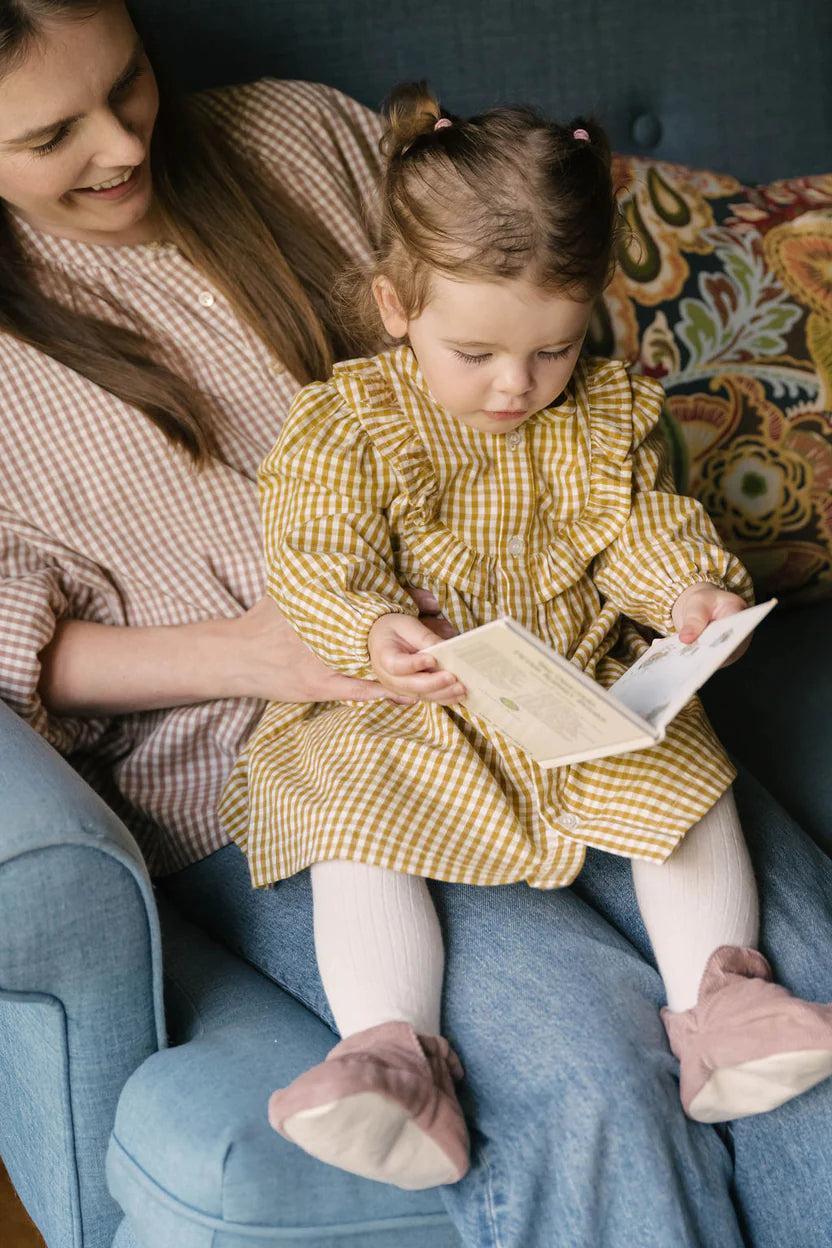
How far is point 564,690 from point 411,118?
0.59 m

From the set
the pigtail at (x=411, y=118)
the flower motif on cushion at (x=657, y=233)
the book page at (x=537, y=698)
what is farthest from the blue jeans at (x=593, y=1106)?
the flower motif on cushion at (x=657, y=233)

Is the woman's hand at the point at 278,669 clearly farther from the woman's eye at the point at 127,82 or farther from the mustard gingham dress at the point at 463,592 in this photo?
the woman's eye at the point at 127,82

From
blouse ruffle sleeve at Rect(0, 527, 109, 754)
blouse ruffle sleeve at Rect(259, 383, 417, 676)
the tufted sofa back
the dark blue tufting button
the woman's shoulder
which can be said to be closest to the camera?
blouse ruffle sleeve at Rect(259, 383, 417, 676)

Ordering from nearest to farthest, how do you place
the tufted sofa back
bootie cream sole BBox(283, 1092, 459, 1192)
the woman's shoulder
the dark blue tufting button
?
bootie cream sole BBox(283, 1092, 459, 1192), the woman's shoulder, the tufted sofa back, the dark blue tufting button

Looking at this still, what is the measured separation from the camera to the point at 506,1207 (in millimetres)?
943

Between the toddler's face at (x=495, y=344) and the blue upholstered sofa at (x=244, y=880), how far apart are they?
475mm

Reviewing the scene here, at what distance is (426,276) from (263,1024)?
0.66 metres

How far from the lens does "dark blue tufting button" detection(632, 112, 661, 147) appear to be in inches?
69.1

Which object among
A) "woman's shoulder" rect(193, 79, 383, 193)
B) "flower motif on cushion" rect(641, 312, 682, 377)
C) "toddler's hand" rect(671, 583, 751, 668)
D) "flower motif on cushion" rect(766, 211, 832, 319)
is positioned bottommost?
"toddler's hand" rect(671, 583, 751, 668)

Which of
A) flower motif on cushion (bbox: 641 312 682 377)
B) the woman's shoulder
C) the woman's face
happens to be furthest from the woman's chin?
flower motif on cushion (bbox: 641 312 682 377)

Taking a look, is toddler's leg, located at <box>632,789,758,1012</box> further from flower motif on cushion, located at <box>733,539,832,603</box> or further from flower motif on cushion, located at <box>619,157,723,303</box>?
flower motif on cushion, located at <box>619,157,723,303</box>

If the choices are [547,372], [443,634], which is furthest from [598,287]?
[443,634]

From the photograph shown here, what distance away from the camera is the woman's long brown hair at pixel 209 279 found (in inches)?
51.8

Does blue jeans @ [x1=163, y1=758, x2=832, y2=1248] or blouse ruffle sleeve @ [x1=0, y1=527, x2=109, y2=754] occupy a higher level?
blouse ruffle sleeve @ [x1=0, y1=527, x2=109, y2=754]
